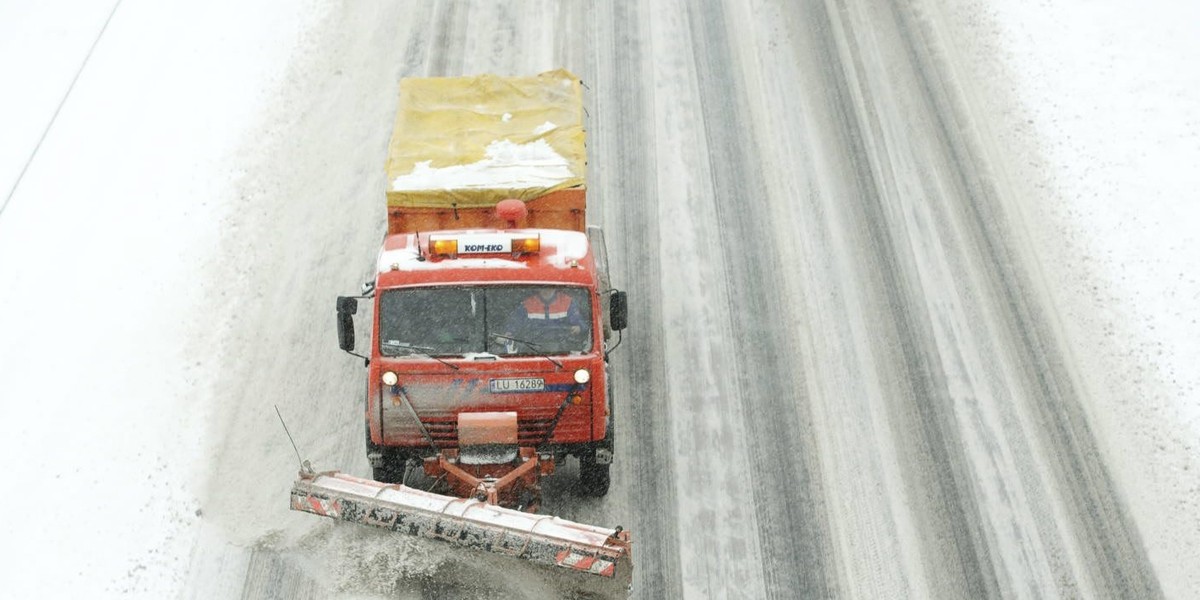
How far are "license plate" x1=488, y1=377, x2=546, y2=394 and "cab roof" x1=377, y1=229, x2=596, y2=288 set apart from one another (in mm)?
871

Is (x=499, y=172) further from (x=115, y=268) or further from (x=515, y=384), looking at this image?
(x=115, y=268)

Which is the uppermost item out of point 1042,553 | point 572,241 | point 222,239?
point 572,241

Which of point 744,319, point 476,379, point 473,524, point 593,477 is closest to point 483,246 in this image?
point 476,379

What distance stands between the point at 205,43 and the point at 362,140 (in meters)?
4.09

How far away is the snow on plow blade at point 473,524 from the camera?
9.54 m

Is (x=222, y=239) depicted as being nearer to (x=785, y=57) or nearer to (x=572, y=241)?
(x=572, y=241)

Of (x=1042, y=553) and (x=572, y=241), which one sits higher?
(x=572, y=241)

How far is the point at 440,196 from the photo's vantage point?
12.4 meters

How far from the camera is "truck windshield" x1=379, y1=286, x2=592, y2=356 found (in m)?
10.8

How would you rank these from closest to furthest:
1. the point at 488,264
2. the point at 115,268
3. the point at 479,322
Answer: the point at 479,322 < the point at 488,264 < the point at 115,268

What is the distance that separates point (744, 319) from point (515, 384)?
4364 mm

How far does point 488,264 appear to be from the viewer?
11.0 m

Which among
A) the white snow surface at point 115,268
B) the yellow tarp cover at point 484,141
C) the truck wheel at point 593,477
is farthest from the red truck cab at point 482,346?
the white snow surface at point 115,268

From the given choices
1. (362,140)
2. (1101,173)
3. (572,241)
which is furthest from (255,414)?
(1101,173)
